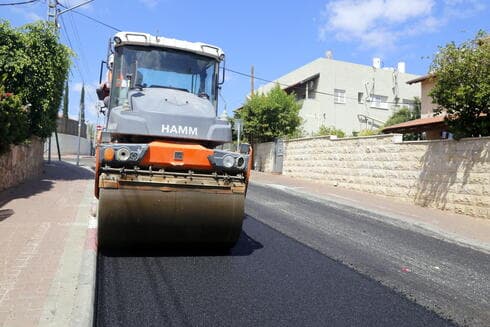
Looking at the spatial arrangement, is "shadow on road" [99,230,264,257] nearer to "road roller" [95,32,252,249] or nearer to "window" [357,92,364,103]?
"road roller" [95,32,252,249]

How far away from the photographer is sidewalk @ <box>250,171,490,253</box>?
9938 millimetres

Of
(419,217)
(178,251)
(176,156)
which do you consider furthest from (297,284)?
(419,217)

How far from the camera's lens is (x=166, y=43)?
7242mm

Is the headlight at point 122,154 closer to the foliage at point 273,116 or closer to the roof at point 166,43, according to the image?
the roof at point 166,43

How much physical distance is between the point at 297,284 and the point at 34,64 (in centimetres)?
1074

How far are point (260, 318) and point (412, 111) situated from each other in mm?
31128

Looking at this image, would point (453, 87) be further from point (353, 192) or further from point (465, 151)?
point (353, 192)

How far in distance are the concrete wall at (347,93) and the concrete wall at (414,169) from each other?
11166 mm

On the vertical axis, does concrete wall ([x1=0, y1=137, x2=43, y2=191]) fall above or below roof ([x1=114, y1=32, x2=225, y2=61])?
below

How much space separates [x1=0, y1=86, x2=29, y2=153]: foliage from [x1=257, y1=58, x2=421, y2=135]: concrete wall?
23.8m

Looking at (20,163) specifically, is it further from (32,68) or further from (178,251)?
(178,251)

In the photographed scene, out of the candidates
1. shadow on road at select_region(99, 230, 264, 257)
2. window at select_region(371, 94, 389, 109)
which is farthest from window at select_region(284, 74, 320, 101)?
shadow on road at select_region(99, 230, 264, 257)

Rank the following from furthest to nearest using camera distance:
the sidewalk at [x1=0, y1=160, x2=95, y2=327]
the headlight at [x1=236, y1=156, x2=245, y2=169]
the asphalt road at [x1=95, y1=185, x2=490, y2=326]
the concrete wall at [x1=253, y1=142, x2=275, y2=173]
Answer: the concrete wall at [x1=253, y1=142, x2=275, y2=173] < the headlight at [x1=236, y1=156, x2=245, y2=169] < the asphalt road at [x1=95, y1=185, x2=490, y2=326] < the sidewalk at [x1=0, y1=160, x2=95, y2=327]

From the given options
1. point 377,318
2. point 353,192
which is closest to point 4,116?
point 377,318
